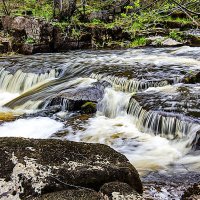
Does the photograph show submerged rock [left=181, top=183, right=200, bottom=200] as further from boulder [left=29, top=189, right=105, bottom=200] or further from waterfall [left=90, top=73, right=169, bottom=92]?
waterfall [left=90, top=73, right=169, bottom=92]

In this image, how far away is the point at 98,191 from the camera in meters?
3.53

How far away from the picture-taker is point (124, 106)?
29.3ft

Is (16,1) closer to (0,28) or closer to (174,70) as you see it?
(0,28)

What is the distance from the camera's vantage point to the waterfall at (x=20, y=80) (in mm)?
12195

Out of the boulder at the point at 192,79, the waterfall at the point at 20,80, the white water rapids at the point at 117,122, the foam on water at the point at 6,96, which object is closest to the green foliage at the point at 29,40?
the white water rapids at the point at 117,122

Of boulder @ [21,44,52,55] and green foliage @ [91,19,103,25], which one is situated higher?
green foliage @ [91,19,103,25]

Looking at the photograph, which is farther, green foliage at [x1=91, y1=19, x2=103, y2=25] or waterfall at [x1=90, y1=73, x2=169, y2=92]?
green foliage at [x1=91, y1=19, x2=103, y2=25]

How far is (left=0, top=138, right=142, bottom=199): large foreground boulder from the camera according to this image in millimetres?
3402

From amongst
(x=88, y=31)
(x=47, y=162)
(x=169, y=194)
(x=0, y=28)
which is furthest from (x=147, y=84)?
(x=0, y=28)

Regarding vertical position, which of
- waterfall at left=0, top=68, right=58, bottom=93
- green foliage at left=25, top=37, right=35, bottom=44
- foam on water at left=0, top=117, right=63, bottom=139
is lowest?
foam on water at left=0, top=117, right=63, bottom=139

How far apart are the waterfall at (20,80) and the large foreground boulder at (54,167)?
8373 mm

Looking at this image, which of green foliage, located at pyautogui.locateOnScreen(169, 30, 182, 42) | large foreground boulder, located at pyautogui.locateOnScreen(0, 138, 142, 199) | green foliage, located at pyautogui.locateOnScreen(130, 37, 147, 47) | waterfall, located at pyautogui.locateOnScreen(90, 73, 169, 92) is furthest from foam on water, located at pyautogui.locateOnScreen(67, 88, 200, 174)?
green foliage, located at pyautogui.locateOnScreen(169, 30, 182, 42)

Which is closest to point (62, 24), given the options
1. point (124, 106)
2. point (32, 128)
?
point (124, 106)

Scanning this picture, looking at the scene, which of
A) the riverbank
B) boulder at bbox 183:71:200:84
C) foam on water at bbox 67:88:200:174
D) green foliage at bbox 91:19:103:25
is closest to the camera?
foam on water at bbox 67:88:200:174
